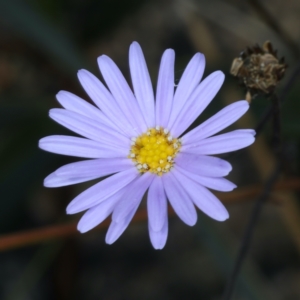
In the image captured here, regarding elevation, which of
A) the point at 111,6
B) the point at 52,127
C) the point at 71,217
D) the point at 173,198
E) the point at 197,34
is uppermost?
the point at 111,6

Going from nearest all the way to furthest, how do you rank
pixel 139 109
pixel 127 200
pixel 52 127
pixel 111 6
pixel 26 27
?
pixel 127 200
pixel 139 109
pixel 26 27
pixel 52 127
pixel 111 6

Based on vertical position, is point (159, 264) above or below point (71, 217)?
below

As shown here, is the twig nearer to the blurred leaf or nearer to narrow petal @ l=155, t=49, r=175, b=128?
narrow petal @ l=155, t=49, r=175, b=128

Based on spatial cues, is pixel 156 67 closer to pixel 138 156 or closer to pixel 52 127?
pixel 52 127

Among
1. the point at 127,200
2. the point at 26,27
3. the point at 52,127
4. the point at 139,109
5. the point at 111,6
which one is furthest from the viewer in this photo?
the point at 111,6

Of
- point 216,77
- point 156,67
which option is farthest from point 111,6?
point 216,77

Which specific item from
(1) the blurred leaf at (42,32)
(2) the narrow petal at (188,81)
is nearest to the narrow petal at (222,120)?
(2) the narrow petal at (188,81)

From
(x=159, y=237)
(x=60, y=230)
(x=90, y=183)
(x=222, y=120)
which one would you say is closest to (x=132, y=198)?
(x=159, y=237)
